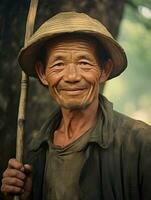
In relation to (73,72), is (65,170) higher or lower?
lower

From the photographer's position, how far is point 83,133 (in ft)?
6.63

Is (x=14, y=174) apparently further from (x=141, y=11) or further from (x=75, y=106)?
(x=141, y=11)

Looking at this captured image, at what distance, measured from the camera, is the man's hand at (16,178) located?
6.42 feet

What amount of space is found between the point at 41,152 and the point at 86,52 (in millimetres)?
525

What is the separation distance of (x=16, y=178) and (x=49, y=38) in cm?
64

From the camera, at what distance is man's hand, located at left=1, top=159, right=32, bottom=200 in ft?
6.42

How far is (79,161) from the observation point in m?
1.96

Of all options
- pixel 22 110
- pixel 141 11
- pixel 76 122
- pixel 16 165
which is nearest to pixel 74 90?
pixel 76 122

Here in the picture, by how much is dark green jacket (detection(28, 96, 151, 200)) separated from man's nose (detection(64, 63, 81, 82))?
0.22 meters

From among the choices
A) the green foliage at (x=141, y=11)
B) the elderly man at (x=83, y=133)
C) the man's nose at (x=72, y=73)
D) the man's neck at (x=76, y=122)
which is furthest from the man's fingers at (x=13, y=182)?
the green foliage at (x=141, y=11)

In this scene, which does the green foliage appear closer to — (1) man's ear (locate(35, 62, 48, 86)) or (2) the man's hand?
(1) man's ear (locate(35, 62, 48, 86))

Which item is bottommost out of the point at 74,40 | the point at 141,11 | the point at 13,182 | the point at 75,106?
the point at 13,182

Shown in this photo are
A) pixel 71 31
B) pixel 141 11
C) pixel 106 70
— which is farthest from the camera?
pixel 141 11

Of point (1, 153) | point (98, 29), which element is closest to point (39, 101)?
point (1, 153)
